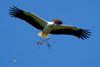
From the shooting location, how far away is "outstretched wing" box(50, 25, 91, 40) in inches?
878

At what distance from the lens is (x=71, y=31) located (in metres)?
22.6

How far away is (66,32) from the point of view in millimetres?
22625

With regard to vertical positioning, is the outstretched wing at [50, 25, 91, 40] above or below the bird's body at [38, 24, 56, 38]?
above

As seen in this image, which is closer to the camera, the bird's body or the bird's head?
the bird's head

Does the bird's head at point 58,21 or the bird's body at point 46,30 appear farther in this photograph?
the bird's body at point 46,30

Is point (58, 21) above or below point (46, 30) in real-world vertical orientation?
above

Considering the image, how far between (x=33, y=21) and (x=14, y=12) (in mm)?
1029

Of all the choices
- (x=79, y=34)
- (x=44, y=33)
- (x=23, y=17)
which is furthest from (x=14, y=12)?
(x=79, y=34)

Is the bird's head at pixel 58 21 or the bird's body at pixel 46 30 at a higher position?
the bird's head at pixel 58 21

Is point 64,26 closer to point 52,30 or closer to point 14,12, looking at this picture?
point 52,30

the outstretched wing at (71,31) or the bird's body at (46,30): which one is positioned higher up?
the outstretched wing at (71,31)

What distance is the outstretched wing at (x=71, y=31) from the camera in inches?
878

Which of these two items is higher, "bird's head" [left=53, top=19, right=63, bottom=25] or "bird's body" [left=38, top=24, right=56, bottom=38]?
"bird's head" [left=53, top=19, right=63, bottom=25]

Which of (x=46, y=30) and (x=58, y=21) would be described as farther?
(x=46, y=30)
